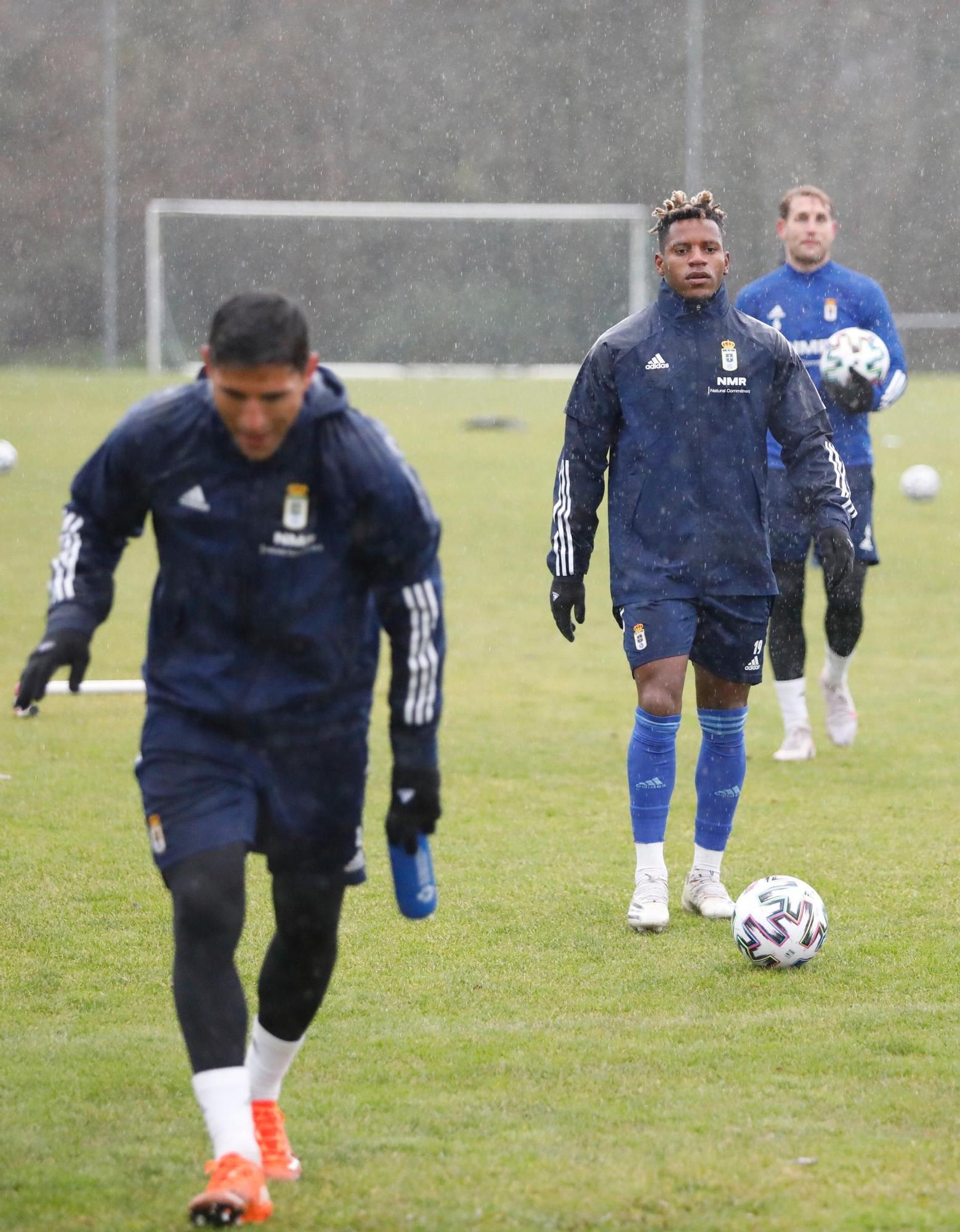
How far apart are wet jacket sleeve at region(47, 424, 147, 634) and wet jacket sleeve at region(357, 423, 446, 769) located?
456 millimetres

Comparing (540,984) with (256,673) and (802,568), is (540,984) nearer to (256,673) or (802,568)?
(256,673)

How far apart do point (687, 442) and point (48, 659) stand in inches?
102

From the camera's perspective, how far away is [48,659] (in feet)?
11.3

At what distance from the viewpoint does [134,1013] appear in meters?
4.75

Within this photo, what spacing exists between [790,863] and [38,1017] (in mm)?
2788

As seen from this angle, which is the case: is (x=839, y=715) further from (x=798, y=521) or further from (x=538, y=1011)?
(x=538, y=1011)

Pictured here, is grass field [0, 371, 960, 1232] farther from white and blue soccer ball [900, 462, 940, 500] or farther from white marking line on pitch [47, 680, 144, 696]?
white and blue soccer ball [900, 462, 940, 500]

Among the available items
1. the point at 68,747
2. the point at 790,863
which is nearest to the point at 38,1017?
the point at 790,863

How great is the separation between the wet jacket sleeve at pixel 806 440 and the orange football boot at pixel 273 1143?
9.17 feet

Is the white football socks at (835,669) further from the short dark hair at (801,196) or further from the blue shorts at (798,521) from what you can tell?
the short dark hair at (801,196)

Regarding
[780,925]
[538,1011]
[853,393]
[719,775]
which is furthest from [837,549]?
[853,393]

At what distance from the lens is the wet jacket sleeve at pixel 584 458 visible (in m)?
5.57

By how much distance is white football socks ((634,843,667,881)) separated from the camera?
5.60m

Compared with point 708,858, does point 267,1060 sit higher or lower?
higher
